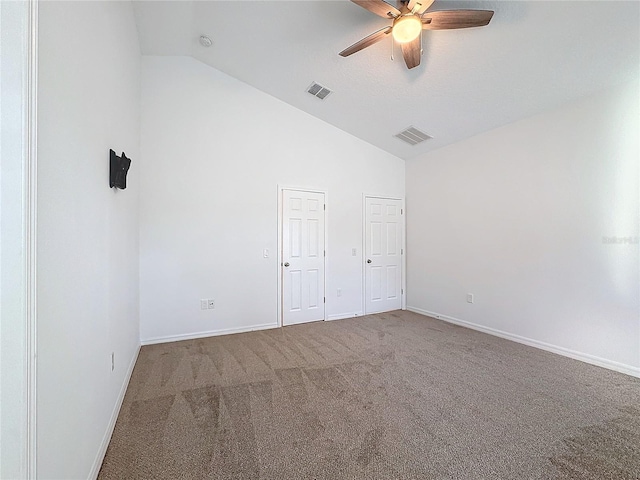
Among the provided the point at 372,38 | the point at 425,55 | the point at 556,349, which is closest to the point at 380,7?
the point at 372,38

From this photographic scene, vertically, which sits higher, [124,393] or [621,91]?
[621,91]

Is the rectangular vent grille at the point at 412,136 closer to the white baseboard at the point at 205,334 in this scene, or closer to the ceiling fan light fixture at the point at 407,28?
the ceiling fan light fixture at the point at 407,28

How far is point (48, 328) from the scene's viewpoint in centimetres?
99

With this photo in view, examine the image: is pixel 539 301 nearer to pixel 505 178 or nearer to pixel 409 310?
pixel 505 178

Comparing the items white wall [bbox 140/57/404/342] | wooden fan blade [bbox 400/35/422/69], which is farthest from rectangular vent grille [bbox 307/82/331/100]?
wooden fan blade [bbox 400/35/422/69]

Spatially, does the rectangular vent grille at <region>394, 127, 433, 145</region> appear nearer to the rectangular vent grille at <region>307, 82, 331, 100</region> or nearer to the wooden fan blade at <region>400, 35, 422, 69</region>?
the rectangular vent grille at <region>307, 82, 331, 100</region>

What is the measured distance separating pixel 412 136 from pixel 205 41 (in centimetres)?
294

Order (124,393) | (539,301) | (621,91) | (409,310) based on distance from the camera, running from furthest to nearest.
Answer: (409,310), (539,301), (621,91), (124,393)

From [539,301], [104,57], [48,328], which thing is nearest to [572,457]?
[539,301]

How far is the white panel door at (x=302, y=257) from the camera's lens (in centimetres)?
402

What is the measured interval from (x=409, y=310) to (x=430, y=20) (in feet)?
13.3

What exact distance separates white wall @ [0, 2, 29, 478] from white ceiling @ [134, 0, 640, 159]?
7.70 ft

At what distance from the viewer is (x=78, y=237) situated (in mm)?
1304

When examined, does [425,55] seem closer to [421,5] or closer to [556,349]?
[421,5]
